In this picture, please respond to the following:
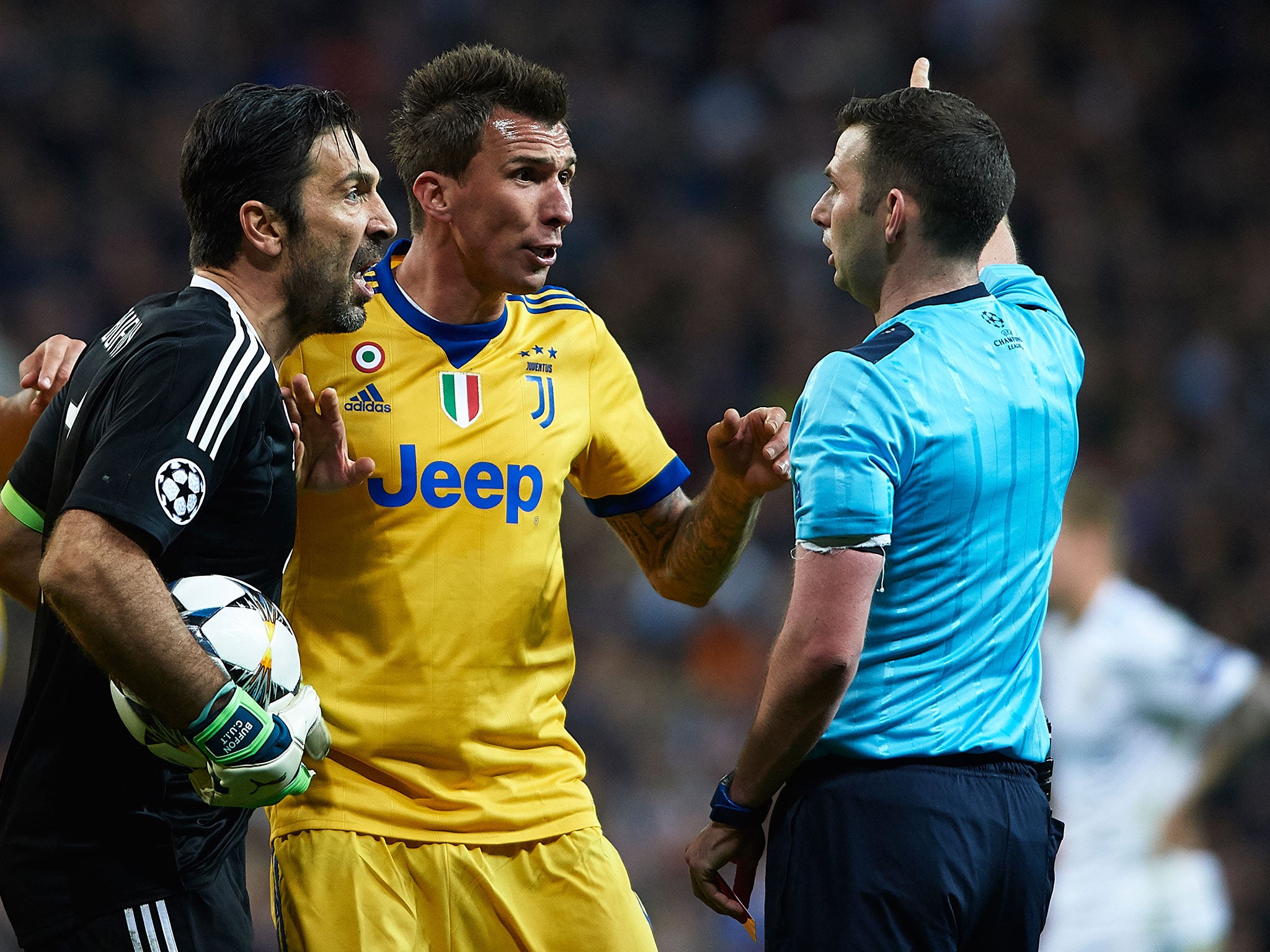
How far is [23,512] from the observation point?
308cm

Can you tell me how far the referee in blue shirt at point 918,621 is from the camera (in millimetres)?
2699

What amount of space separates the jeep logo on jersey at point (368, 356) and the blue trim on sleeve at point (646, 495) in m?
0.69

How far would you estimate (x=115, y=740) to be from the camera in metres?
2.70

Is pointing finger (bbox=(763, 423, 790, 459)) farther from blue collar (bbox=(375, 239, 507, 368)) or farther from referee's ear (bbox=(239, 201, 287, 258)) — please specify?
referee's ear (bbox=(239, 201, 287, 258))

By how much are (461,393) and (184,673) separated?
120 centimetres

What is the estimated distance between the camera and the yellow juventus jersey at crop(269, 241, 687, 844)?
326 centimetres

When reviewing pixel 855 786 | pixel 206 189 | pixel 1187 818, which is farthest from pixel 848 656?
pixel 1187 818

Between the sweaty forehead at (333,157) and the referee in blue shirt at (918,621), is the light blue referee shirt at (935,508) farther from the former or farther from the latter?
the sweaty forehead at (333,157)

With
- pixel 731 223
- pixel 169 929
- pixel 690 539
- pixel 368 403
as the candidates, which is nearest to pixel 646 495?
pixel 690 539

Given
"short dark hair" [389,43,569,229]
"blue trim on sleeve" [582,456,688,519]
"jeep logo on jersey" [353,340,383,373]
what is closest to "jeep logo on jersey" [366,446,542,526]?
"jeep logo on jersey" [353,340,383,373]

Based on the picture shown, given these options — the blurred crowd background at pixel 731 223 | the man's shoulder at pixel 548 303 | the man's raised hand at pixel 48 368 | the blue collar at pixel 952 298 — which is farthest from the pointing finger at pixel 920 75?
the blurred crowd background at pixel 731 223

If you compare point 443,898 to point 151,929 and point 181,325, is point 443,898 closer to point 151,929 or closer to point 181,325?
point 151,929

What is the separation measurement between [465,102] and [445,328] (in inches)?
23.8

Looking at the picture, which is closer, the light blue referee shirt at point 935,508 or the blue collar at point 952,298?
the light blue referee shirt at point 935,508
